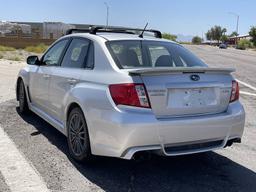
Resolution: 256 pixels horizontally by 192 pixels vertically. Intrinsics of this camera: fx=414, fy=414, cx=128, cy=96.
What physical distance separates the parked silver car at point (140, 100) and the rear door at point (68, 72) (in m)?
0.01

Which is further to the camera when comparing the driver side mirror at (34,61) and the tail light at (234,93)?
the driver side mirror at (34,61)

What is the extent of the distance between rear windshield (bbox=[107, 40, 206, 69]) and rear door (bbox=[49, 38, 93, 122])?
0.40 m

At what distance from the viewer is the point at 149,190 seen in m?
4.30

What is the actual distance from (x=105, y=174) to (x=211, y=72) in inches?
66.0

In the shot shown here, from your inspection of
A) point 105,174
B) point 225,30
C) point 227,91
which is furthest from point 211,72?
point 225,30

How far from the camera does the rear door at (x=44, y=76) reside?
620cm

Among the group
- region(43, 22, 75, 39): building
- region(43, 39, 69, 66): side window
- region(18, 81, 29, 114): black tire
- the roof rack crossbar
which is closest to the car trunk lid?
the roof rack crossbar

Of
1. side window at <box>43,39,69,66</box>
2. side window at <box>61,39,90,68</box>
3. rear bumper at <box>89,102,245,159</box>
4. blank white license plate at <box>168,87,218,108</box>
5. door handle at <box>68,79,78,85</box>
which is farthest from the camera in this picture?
side window at <box>43,39,69,66</box>

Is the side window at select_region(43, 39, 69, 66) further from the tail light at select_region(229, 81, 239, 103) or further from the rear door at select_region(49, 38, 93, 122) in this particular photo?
the tail light at select_region(229, 81, 239, 103)

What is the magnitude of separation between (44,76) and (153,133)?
2.72m

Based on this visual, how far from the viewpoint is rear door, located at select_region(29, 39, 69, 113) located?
620 cm

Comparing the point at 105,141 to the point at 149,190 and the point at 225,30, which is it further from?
the point at 225,30

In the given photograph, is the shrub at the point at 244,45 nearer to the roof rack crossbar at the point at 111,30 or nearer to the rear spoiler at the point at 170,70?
the roof rack crossbar at the point at 111,30

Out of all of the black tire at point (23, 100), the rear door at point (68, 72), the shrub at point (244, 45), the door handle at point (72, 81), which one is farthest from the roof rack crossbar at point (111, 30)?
the shrub at point (244, 45)
